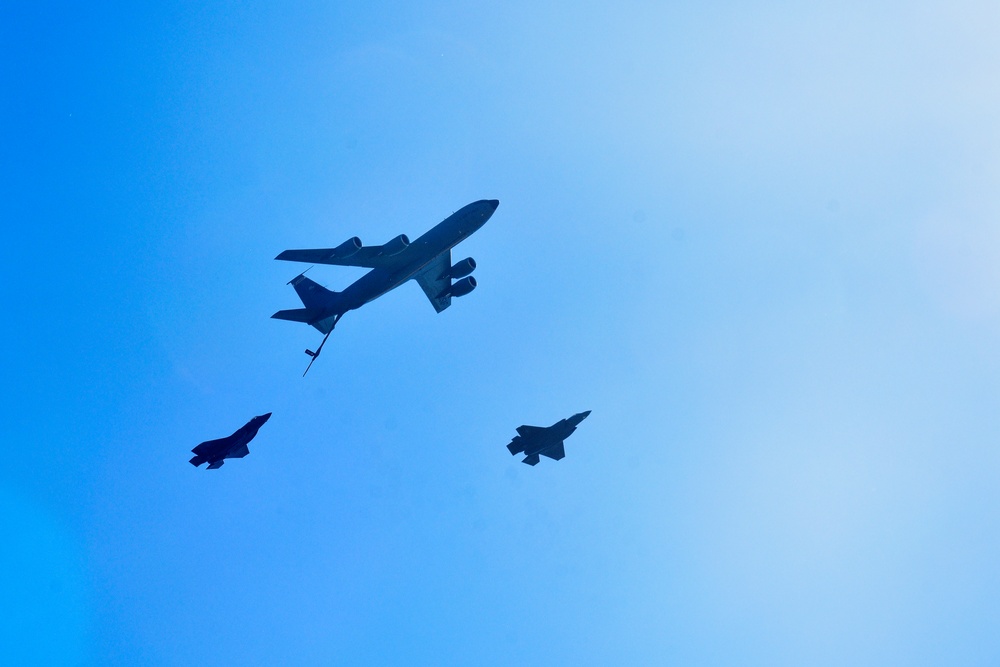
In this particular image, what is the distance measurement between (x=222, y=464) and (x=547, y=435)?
69.7 feet

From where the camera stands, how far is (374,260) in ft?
142

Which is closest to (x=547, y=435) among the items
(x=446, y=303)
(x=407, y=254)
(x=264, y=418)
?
(x=446, y=303)

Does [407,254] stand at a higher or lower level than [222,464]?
higher

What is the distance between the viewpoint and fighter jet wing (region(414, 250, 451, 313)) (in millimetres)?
48344

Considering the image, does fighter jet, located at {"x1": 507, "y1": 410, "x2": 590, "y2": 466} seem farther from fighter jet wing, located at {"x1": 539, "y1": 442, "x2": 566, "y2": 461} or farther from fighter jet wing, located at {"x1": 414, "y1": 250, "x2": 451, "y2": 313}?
fighter jet wing, located at {"x1": 414, "y1": 250, "x2": 451, "y2": 313}

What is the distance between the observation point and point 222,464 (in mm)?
41062

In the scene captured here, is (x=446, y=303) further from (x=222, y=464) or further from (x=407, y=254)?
(x=222, y=464)

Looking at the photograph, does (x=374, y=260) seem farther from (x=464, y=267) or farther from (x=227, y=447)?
(x=227, y=447)

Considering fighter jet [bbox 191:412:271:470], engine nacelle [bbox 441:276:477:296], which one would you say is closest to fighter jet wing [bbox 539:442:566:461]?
engine nacelle [bbox 441:276:477:296]

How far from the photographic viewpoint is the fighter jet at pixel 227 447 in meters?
40.3

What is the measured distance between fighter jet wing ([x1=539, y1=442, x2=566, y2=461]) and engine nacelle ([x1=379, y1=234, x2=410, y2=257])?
1728 cm

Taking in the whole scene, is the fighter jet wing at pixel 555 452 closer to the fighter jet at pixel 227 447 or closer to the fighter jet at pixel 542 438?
the fighter jet at pixel 542 438

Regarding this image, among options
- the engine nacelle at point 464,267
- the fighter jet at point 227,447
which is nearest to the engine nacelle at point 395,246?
the engine nacelle at point 464,267

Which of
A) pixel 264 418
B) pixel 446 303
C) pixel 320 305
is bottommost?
pixel 264 418
